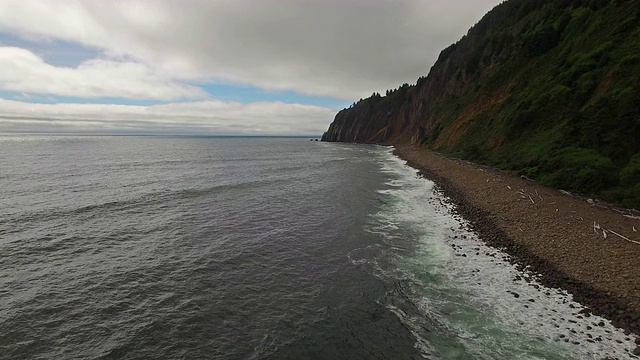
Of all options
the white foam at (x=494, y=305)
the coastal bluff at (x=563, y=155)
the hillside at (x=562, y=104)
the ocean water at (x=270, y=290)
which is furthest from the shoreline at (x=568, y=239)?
the hillside at (x=562, y=104)

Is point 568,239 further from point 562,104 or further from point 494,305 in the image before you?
point 562,104

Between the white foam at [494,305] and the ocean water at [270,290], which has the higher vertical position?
the white foam at [494,305]

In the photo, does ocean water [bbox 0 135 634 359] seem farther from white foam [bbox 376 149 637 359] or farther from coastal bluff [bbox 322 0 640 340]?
coastal bluff [bbox 322 0 640 340]

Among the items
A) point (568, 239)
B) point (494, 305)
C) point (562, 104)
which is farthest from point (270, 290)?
point (562, 104)

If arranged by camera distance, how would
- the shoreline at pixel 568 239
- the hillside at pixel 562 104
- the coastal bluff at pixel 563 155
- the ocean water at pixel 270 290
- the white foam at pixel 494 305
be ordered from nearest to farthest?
1. the white foam at pixel 494 305
2. the ocean water at pixel 270 290
3. the shoreline at pixel 568 239
4. the coastal bluff at pixel 563 155
5. the hillside at pixel 562 104

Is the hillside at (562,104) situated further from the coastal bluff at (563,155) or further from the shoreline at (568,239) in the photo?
the shoreline at (568,239)
